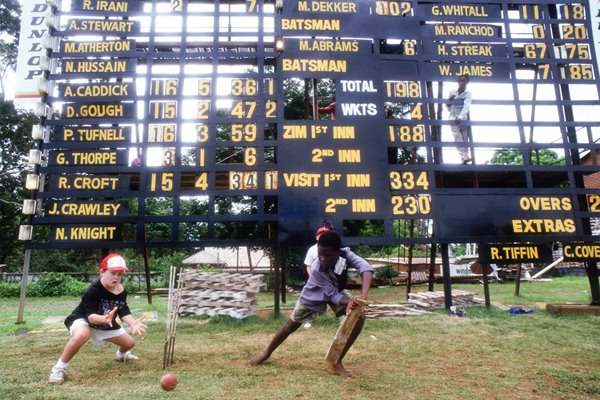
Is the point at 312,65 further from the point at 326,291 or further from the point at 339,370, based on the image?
the point at 339,370

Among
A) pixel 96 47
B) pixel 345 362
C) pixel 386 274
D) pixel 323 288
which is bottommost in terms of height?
pixel 345 362

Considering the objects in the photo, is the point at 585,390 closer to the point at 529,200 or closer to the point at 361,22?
the point at 529,200

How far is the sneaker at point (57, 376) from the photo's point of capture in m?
4.36

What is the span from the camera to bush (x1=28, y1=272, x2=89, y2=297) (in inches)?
664

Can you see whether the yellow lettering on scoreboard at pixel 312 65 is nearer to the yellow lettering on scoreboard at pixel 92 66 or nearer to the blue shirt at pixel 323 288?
the yellow lettering on scoreboard at pixel 92 66

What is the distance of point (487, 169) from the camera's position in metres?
8.91

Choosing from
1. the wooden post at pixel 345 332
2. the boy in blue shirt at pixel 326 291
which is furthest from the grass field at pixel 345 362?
the boy in blue shirt at pixel 326 291

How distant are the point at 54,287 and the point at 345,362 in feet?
52.9

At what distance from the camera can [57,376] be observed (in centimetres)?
440

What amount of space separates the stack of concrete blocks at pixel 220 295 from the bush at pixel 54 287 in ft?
32.8

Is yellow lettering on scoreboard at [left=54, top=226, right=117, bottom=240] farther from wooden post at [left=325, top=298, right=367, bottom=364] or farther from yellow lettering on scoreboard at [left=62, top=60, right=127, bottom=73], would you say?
wooden post at [left=325, top=298, right=367, bottom=364]

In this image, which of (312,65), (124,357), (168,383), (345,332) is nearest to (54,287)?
(124,357)

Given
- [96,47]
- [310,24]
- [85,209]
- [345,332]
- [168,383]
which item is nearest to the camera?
[168,383]

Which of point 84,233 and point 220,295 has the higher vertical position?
point 84,233
